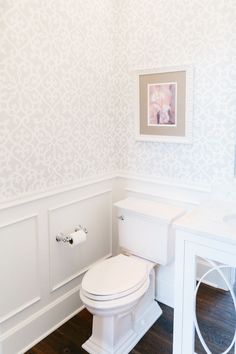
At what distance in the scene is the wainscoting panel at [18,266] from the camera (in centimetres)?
171

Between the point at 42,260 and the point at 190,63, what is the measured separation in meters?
1.55

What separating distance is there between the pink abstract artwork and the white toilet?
1.93ft

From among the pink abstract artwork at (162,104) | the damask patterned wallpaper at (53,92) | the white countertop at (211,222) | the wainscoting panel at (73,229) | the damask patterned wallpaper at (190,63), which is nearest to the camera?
the white countertop at (211,222)

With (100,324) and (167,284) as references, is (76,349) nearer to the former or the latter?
(100,324)

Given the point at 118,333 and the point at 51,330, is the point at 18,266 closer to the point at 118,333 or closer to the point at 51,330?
the point at 51,330

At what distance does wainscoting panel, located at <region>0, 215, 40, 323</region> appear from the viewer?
171cm

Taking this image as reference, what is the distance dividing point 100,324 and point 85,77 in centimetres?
155

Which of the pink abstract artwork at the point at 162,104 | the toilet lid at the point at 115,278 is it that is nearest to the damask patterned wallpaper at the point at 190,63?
the pink abstract artwork at the point at 162,104

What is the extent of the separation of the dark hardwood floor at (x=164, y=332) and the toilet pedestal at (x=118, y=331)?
0.04 metres

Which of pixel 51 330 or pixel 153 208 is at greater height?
pixel 153 208

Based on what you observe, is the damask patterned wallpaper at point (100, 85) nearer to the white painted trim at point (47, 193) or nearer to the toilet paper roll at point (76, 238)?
the white painted trim at point (47, 193)

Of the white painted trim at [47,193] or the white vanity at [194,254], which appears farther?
the white painted trim at [47,193]

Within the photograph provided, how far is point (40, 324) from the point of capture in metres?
1.94

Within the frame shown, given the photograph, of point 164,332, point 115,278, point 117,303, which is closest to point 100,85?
point 115,278
